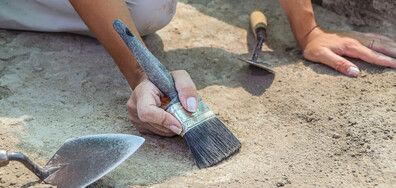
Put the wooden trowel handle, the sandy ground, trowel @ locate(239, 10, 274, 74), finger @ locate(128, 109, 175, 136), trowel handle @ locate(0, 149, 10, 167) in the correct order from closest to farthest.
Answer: trowel handle @ locate(0, 149, 10, 167), the sandy ground, finger @ locate(128, 109, 175, 136), trowel @ locate(239, 10, 274, 74), the wooden trowel handle

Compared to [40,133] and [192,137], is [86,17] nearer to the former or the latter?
[40,133]

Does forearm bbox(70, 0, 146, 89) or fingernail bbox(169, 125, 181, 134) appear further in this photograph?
forearm bbox(70, 0, 146, 89)

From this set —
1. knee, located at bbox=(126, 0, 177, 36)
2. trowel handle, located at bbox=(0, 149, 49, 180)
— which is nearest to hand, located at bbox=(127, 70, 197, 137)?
trowel handle, located at bbox=(0, 149, 49, 180)

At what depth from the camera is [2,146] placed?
66.0 inches

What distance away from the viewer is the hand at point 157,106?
5.33 feet

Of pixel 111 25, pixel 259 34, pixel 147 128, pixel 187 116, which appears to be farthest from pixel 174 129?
pixel 259 34

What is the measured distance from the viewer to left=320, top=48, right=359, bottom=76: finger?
2.20 meters

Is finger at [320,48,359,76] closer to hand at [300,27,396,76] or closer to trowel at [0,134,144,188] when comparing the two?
hand at [300,27,396,76]

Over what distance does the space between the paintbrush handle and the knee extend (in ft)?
2.53

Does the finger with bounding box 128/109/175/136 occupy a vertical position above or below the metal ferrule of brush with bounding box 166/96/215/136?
below

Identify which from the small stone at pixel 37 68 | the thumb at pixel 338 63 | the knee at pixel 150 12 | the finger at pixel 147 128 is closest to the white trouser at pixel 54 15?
the knee at pixel 150 12

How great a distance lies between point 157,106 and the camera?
5.65 ft

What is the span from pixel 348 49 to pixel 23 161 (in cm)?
184

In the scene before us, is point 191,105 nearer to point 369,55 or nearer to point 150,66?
point 150,66
